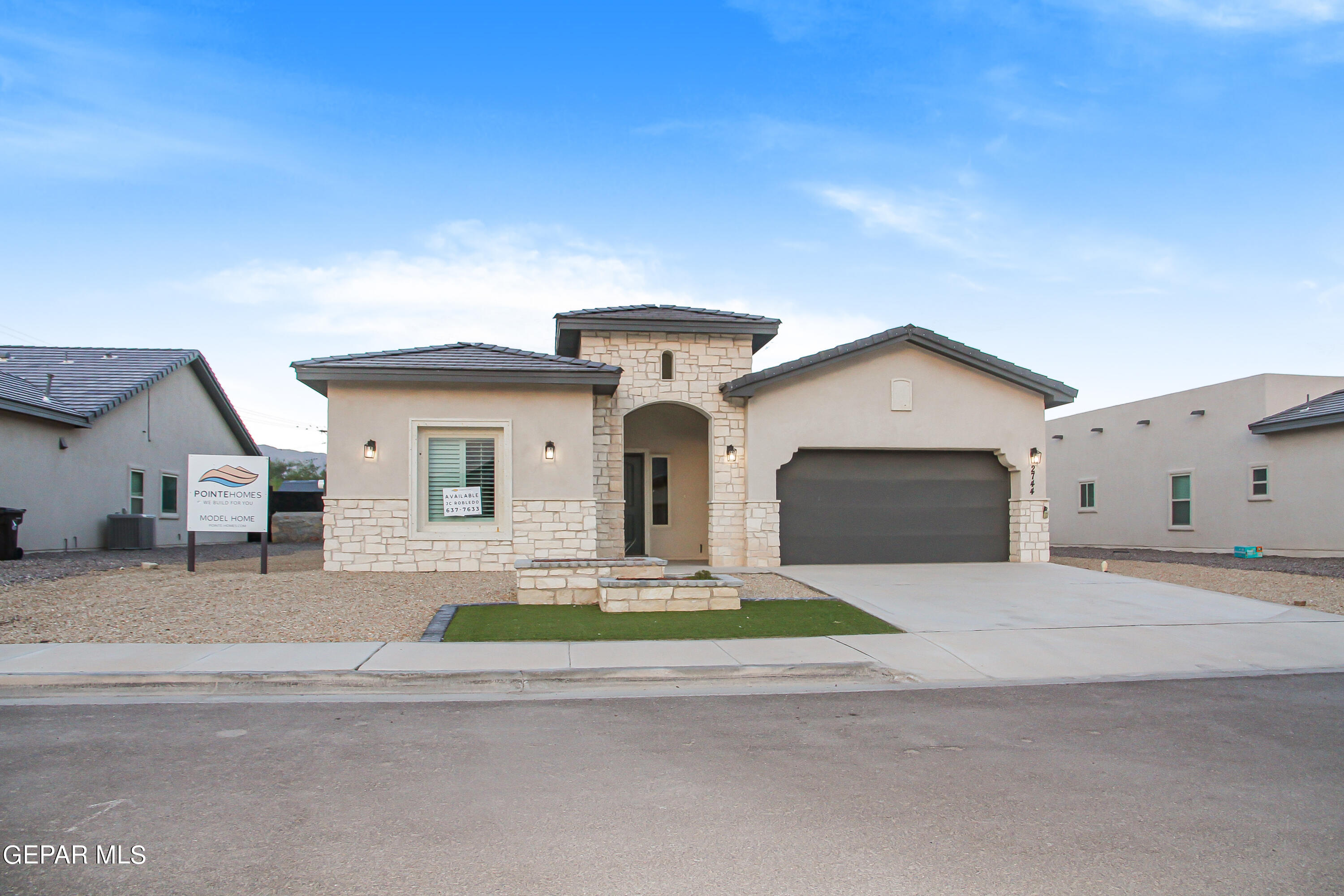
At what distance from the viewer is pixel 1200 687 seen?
7.75m

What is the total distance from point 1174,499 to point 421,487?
2121 cm

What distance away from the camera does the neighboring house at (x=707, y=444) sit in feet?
48.2

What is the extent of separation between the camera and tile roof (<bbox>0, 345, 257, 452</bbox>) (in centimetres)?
2031

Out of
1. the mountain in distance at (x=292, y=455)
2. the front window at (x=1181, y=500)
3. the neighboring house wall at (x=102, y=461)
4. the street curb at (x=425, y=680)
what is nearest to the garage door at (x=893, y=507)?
the street curb at (x=425, y=680)

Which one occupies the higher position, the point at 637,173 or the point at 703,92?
the point at 703,92

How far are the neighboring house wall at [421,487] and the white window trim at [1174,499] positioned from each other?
1797cm

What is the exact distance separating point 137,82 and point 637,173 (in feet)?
29.6

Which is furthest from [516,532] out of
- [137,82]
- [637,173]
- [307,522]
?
[307,522]

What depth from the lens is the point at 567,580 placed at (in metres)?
11.7

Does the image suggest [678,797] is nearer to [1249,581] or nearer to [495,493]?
[495,493]

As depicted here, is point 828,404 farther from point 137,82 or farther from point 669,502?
point 137,82

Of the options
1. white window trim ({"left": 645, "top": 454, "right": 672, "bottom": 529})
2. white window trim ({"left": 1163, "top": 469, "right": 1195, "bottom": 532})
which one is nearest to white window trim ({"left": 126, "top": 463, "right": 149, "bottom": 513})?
white window trim ({"left": 645, "top": 454, "right": 672, "bottom": 529})

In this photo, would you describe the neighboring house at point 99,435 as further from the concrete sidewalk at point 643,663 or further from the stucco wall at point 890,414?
the stucco wall at point 890,414

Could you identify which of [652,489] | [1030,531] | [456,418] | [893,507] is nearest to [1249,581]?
[1030,531]
